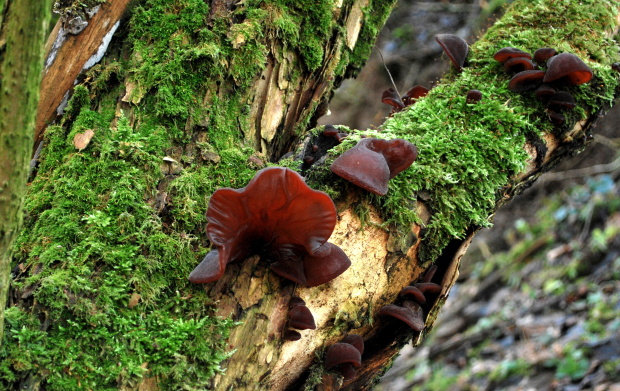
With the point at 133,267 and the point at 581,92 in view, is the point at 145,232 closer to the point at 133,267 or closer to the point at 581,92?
the point at 133,267

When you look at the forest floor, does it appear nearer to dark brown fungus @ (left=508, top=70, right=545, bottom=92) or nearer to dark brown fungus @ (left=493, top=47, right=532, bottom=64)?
dark brown fungus @ (left=508, top=70, right=545, bottom=92)

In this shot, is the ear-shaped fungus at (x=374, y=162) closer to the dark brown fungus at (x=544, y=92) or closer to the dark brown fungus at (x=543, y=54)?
the dark brown fungus at (x=544, y=92)

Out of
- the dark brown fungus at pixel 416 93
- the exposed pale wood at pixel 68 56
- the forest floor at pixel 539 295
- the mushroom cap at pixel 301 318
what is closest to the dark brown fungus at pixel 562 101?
the dark brown fungus at pixel 416 93

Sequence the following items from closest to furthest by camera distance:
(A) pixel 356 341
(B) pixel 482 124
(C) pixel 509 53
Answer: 1. (A) pixel 356 341
2. (B) pixel 482 124
3. (C) pixel 509 53

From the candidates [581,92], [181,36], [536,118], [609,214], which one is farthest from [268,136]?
[609,214]

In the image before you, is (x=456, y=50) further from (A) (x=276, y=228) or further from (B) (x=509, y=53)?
(A) (x=276, y=228)

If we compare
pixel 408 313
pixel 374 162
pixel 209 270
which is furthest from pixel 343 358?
pixel 374 162
